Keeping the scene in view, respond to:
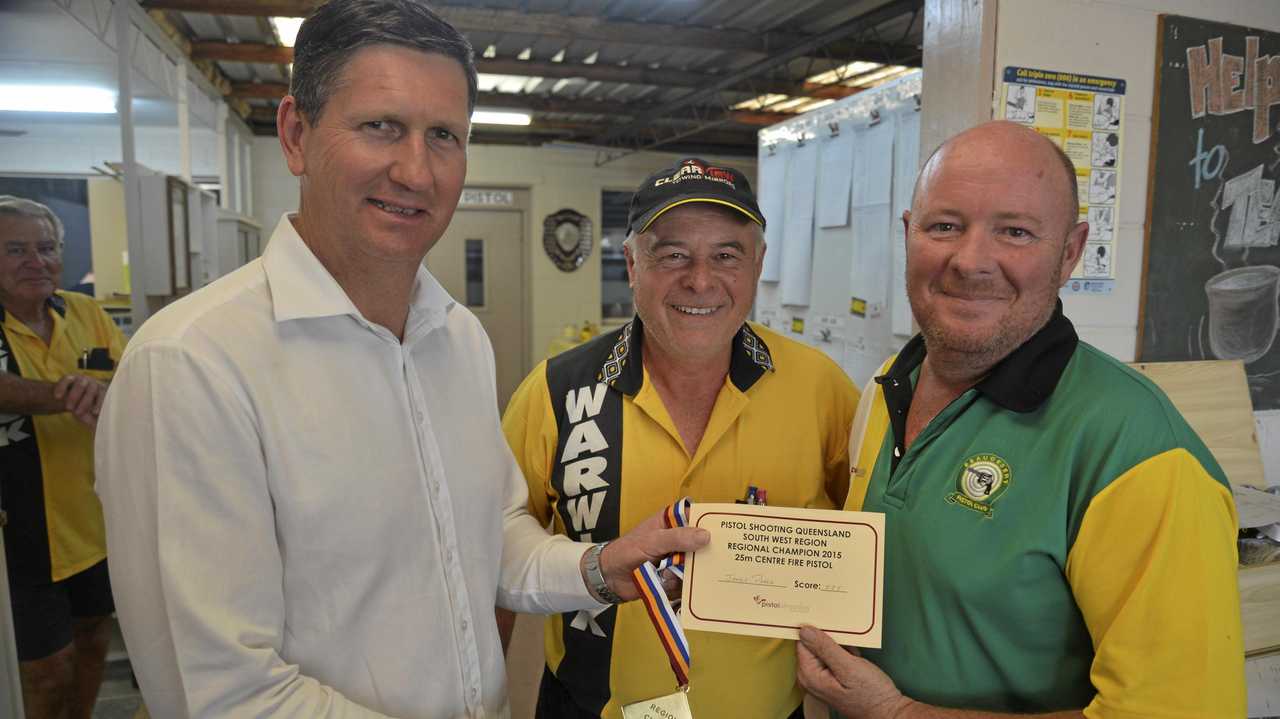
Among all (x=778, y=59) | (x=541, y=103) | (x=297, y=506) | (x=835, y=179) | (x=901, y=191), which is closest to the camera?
(x=297, y=506)

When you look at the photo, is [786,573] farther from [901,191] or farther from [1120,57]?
[901,191]

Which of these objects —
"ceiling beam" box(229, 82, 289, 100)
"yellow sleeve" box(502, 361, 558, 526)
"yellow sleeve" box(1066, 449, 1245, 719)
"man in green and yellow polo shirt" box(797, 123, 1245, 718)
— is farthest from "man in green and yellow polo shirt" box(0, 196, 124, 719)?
"ceiling beam" box(229, 82, 289, 100)

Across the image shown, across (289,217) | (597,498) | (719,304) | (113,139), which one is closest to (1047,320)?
(719,304)

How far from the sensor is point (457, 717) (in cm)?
115

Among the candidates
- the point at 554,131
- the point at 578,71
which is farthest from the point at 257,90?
the point at 554,131

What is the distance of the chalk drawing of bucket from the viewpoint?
2453 millimetres

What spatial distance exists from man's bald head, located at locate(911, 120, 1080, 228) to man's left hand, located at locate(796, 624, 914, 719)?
80 cm

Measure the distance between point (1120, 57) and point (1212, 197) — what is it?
577 millimetres

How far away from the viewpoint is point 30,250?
277cm

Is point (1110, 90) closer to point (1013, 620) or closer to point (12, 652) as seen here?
point (1013, 620)

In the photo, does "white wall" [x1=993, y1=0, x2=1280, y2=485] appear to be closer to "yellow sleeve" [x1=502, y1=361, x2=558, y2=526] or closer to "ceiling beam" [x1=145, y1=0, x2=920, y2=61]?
"yellow sleeve" [x1=502, y1=361, x2=558, y2=526]

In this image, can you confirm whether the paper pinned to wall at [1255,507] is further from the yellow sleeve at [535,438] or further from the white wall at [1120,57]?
the yellow sleeve at [535,438]

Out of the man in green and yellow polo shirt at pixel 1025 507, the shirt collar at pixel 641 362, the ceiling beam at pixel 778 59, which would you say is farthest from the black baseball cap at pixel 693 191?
the ceiling beam at pixel 778 59

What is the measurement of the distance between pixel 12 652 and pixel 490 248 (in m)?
8.31
